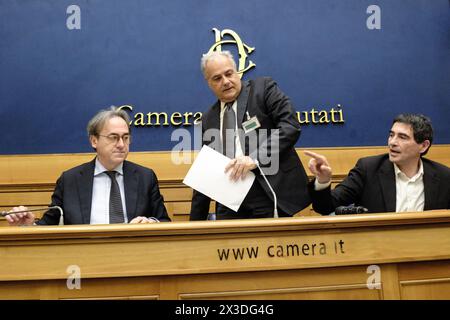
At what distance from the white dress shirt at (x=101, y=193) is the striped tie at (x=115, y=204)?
2 cm

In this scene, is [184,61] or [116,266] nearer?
[116,266]

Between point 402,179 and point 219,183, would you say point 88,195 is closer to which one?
point 219,183

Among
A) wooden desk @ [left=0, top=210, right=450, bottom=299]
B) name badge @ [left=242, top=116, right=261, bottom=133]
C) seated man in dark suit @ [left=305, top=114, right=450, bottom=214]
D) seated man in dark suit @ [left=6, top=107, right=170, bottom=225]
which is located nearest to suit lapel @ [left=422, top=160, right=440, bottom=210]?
seated man in dark suit @ [left=305, top=114, right=450, bottom=214]

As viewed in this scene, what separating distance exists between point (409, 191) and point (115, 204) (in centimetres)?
160

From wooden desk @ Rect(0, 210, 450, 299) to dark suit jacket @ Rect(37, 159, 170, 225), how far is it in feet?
1.99

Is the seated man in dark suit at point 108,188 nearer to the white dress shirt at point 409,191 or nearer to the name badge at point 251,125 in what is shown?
the name badge at point 251,125

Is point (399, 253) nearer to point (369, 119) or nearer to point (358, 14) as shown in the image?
point (369, 119)

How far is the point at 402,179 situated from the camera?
2209 mm

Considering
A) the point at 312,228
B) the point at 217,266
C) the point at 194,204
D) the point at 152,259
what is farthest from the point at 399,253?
the point at 194,204

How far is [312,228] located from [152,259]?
21.6 inches

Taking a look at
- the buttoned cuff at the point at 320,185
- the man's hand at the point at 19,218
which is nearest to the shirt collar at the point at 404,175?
the buttoned cuff at the point at 320,185

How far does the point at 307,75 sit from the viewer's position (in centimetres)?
346

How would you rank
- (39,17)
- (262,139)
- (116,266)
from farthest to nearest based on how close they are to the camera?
(39,17) < (262,139) < (116,266)

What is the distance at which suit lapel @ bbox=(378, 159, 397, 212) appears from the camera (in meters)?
2.12
